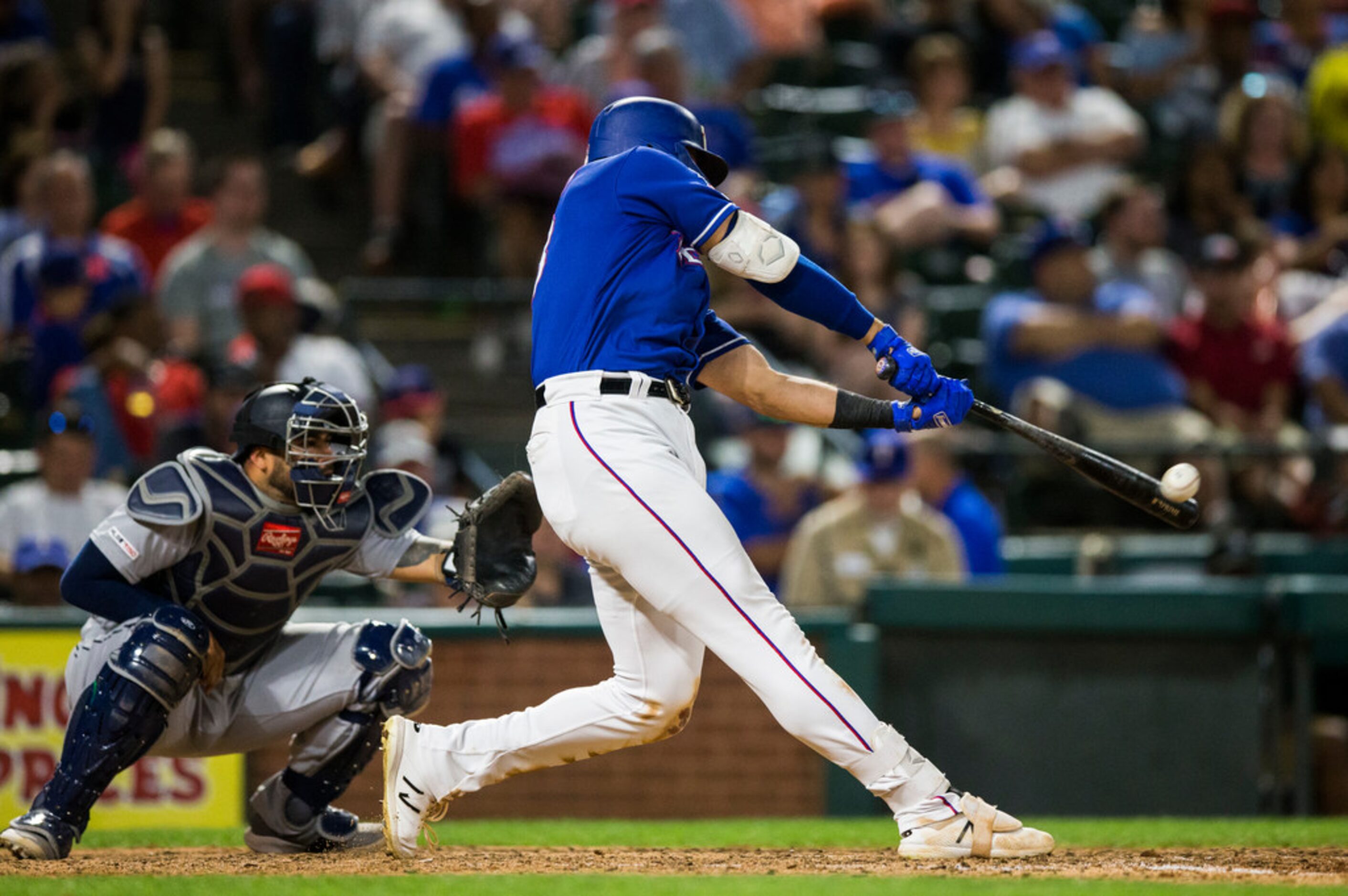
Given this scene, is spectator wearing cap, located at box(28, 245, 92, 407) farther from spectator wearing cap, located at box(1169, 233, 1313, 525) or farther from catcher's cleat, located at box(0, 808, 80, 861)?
spectator wearing cap, located at box(1169, 233, 1313, 525)

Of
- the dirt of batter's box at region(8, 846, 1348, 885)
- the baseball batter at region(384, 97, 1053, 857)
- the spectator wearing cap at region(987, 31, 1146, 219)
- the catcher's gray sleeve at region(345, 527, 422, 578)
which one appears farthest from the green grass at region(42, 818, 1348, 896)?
the spectator wearing cap at region(987, 31, 1146, 219)

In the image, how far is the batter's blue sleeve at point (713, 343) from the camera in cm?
473

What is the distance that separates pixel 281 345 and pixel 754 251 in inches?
188

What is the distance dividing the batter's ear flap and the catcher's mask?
1.18 metres

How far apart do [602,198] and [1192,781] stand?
4.38 meters

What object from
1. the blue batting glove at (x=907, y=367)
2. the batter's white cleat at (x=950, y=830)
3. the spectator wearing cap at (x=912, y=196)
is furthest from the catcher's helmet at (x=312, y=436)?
the spectator wearing cap at (x=912, y=196)

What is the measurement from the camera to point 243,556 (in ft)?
16.2

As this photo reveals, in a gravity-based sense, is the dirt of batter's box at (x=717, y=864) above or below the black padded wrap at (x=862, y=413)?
below

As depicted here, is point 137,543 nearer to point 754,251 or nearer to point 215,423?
point 754,251

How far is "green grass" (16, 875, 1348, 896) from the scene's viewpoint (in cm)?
392

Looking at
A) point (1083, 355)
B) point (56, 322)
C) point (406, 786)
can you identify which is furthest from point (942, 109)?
point (406, 786)

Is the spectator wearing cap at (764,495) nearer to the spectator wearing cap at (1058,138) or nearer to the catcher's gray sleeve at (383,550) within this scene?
the catcher's gray sleeve at (383,550)

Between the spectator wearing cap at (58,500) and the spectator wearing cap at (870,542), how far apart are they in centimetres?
301

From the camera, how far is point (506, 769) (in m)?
4.71
